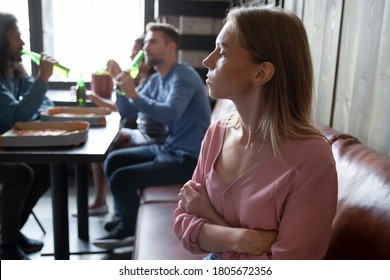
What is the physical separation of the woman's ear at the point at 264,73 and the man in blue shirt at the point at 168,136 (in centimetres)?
86

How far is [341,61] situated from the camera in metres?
1.05

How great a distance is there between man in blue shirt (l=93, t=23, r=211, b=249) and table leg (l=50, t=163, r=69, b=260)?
263mm

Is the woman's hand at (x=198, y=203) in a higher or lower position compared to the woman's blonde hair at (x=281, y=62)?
lower

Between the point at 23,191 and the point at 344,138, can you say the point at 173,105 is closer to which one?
the point at 23,191

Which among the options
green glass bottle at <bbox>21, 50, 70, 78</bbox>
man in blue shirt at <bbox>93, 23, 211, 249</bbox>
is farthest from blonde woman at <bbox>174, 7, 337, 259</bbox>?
green glass bottle at <bbox>21, 50, 70, 78</bbox>

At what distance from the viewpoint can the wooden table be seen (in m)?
1.03

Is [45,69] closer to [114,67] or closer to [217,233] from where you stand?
[114,67]

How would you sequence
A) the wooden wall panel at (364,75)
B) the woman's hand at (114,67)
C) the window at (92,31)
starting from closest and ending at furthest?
the wooden wall panel at (364,75) < the woman's hand at (114,67) < the window at (92,31)

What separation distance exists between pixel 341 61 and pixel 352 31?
0.09 metres

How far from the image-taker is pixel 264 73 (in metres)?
0.65

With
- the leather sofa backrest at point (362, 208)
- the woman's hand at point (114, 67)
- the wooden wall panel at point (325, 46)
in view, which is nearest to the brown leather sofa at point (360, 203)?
the leather sofa backrest at point (362, 208)

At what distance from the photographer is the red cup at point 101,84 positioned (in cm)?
192

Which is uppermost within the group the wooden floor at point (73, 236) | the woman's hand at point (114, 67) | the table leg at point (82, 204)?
the woman's hand at point (114, 67)

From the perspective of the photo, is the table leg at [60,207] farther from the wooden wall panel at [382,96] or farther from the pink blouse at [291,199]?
the wooden wall panel at [382,96]
